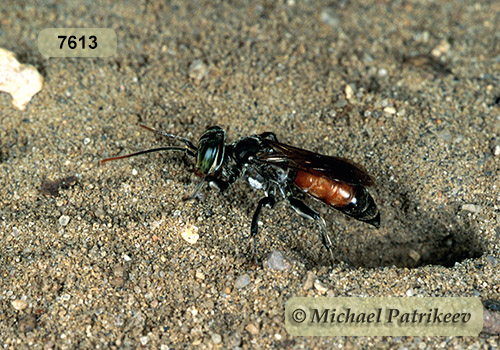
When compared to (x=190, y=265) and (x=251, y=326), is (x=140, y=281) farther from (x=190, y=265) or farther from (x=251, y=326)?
(x=251, y=326)

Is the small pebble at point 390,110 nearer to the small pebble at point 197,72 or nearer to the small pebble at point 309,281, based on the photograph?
the small pebble at point 197,72

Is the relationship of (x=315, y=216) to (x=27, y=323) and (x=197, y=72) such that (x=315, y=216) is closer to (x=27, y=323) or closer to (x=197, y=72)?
(x=197, y=72)

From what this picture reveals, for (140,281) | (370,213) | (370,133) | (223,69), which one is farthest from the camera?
(223,69)

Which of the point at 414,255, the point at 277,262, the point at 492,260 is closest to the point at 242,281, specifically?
the point at 277,262

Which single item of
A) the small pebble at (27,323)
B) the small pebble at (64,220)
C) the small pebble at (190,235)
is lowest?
the small pebble at (27,323)

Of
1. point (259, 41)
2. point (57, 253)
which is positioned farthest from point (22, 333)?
point (259, 41)

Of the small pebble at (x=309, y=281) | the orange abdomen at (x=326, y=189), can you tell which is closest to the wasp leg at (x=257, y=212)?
the orange abdomen at (x=326, y=189)
